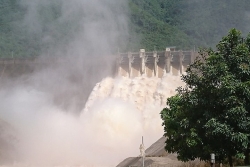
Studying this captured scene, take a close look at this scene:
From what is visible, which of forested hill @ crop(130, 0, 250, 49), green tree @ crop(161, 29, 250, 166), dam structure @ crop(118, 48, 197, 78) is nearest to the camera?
green tree @ crop(161, 29, 250, 166)

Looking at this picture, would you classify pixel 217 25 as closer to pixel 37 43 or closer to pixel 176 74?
pixel 37 43

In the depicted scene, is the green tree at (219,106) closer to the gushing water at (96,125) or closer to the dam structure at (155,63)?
the gushing water at (96,125)

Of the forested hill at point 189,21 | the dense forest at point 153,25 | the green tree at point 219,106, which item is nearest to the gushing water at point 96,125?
the green tree at point 219,106

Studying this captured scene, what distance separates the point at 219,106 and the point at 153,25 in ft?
351

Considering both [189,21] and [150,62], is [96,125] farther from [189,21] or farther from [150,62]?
[189,21]

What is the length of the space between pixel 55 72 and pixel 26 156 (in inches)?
929

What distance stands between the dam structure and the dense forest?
28.7m

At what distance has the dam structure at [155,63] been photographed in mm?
69188

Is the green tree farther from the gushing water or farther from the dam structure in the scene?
the dam structure

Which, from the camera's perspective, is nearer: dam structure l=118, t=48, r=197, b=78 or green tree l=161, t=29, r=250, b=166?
green tree l=161, t=29, r=250, b=166

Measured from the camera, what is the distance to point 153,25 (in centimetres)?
13088

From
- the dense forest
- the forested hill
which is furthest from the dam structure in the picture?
the forested hill

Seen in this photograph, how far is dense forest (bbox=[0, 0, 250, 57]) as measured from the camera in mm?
118669

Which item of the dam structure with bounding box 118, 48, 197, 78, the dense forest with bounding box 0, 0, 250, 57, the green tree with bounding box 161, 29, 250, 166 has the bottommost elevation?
the green tree with bounding box 161, 29, 250, 166
